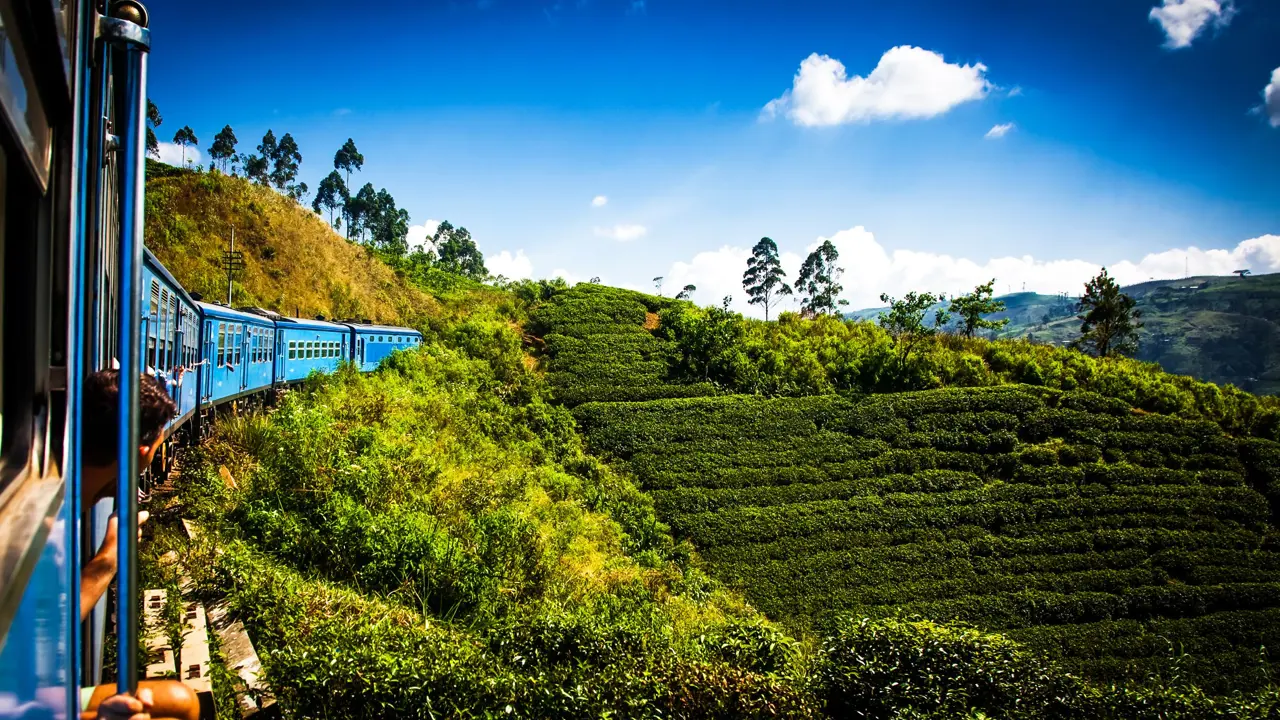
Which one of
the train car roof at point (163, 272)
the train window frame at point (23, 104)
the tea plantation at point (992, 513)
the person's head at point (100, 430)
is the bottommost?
the tea plantation at point (992, 513)

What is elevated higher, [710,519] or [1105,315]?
[1105,315]

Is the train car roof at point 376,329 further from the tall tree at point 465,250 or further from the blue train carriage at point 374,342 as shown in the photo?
the tall tree at point 465,250

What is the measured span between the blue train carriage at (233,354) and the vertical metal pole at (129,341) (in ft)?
30.1

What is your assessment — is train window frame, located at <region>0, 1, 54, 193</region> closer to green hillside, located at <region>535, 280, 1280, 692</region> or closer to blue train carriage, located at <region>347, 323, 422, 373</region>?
green hillside, located at <region>535, 280, 1280, 692</region>

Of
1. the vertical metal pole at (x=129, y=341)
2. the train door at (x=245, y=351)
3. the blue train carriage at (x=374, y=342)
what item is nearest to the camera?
the vertical metal pole at (x=129, y=341)

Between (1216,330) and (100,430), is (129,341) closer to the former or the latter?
(100,430)

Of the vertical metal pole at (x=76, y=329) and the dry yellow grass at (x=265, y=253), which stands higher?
the dry yellow grass at (x=265, y=253)

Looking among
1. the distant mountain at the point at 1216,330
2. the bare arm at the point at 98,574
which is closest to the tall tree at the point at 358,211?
the bare arm at the point at 98,574

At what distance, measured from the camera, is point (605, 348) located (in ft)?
86.5

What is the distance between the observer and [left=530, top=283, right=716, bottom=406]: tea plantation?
23203 mm

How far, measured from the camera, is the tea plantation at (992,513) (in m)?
15.8

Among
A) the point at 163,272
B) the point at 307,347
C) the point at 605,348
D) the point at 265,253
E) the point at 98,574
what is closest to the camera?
the point at 98,574

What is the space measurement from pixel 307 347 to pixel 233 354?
4995 mm

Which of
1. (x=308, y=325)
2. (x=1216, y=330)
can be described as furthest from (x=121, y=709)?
(x=1216, y=330)
